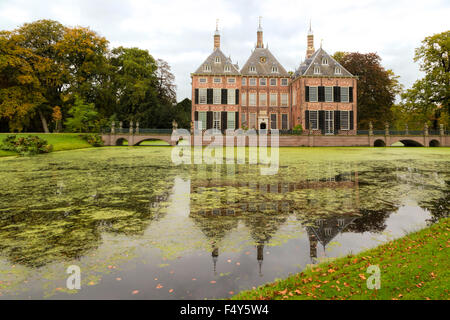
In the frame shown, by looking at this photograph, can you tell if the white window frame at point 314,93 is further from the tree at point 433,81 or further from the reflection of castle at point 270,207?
the reflection of castle at point 270,207

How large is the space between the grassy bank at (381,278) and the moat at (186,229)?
0.38m

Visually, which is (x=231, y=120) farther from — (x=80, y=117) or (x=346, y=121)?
(x=80, y=117)

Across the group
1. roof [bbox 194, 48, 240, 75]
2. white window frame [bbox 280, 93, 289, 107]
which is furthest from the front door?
roof [bbox 194, 48, 240, 75]

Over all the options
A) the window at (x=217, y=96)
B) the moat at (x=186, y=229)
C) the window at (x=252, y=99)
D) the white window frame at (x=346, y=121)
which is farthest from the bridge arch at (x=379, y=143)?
the moat at (x=186, y=229)

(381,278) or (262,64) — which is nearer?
(381,278)

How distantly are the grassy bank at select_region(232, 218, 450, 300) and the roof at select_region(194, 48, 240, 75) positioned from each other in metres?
36.8

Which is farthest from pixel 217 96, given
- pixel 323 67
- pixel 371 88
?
pixel 371 88

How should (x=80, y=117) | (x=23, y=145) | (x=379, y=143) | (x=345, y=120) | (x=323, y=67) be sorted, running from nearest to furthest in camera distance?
(x=23, y=145) < (x=80, y=117) < (x=345, y=120) < (x=323, y=67) < (x=379, y=143)

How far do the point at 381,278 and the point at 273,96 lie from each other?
39.3 metres

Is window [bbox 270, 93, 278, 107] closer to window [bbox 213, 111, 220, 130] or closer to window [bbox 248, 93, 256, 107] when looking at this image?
window [bbox 248, 93, 256, 107]

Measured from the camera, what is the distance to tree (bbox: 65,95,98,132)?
116 feet

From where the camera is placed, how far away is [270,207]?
6836 millimetres
